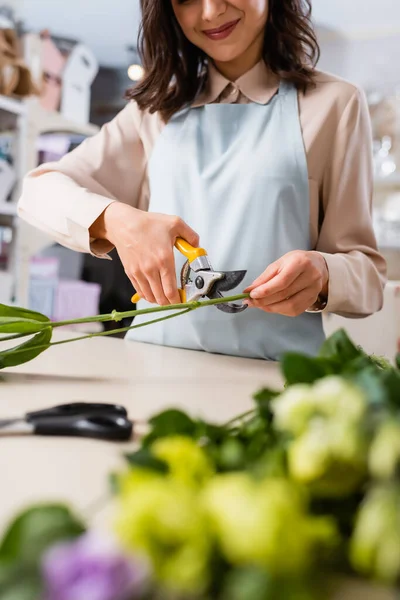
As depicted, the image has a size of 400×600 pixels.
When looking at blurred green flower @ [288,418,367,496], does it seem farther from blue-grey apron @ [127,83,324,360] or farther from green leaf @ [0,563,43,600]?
blue-grey apron @ [127,83,324,360]

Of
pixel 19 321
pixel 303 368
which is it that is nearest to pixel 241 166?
pixel 19 321

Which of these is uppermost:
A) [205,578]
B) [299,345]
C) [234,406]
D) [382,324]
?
[205,578]

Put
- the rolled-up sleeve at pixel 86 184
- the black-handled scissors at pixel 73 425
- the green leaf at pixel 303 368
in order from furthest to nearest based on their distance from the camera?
the rolled-up sleeve at pixel 86 184, the black-handled scissors at pixel 73 425, the green leaf at pixel 303 368

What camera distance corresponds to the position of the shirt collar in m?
1.11

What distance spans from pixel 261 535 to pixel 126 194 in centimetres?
107

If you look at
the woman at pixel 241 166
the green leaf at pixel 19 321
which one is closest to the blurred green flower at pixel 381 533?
the green leaf at pixel 19 321

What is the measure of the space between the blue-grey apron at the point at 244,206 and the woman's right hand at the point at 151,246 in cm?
19

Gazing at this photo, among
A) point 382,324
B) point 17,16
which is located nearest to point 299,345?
point 382,324

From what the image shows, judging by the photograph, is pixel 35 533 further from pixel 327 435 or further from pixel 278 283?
pixel 278 283

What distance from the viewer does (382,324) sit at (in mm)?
2629

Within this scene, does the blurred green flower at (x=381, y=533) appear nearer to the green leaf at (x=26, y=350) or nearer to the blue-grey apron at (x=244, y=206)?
the green leaf at (x=26, y=350)

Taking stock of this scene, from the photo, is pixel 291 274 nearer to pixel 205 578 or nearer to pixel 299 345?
pixel 299 345

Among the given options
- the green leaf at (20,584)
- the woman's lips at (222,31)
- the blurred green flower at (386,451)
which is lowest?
the green leaf at (20,584)

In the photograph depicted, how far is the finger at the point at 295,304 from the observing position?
→ 33.0 inches
